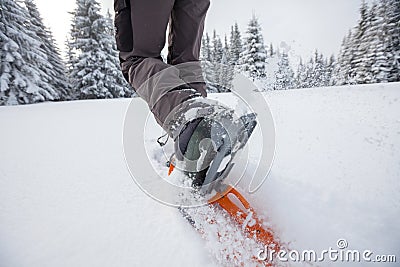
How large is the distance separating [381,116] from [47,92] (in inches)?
441

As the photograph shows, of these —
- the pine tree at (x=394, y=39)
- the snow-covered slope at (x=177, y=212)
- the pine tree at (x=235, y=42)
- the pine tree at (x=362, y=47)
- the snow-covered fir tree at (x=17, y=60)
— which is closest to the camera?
the snow-covered slope at (x=177, y=212)

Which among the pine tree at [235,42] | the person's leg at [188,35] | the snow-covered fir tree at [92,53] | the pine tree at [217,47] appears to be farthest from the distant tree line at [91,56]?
the person's leg at [188,35]

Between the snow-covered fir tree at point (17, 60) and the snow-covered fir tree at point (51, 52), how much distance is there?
83.9 inches

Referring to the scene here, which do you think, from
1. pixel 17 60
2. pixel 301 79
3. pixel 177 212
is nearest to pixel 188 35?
pixel 177 212

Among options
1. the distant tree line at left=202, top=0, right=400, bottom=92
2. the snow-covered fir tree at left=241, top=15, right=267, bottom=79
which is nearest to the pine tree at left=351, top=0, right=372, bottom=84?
the distant tree line at left=202, top=0, right=400, bottom=92

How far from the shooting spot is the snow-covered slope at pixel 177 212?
639mm

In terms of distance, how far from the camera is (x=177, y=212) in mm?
807

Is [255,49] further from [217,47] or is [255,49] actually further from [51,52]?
[51,52]

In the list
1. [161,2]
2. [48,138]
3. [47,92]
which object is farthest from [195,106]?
[47,92]

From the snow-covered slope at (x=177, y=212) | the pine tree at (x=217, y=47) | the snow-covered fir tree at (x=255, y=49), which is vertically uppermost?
the snow-covered slope at (x=177, y=212)

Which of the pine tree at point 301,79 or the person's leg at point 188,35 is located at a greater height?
the person's leg at point 188,35

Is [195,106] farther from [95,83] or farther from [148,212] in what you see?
[95,83]

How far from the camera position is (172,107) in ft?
2.27

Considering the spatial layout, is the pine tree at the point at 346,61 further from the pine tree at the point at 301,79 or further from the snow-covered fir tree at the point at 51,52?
the snow-covered fir tree at the point at 51,52
